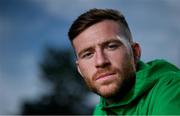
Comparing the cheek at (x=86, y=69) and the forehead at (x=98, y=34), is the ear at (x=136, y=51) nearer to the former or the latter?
the forehead at (x=98, y=34)

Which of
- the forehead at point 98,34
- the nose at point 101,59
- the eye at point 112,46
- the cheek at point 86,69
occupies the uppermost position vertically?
the forehead at point 98,34

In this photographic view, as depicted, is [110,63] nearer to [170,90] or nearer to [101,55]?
[101,55]

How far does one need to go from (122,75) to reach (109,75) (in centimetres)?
7

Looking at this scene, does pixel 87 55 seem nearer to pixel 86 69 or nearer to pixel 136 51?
pixel 86 69

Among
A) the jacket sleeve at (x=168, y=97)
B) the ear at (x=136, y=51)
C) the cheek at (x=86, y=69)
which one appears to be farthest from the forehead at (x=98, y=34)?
the jacket sleeve at (x=168, y=97)

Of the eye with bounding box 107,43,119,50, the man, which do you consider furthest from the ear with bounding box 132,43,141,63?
the eye with bounding box 107,43,119,50

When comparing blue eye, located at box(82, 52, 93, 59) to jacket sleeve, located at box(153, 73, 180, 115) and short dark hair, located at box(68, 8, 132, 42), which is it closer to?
short dark hair, located at box(68, 8, 132, 42)

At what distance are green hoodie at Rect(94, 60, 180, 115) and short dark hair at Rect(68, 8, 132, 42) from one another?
0.99ft

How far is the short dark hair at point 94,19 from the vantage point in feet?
8.85

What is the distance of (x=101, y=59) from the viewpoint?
99.0 inches

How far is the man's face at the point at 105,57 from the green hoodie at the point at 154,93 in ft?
0.28

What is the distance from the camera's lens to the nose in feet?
8.24

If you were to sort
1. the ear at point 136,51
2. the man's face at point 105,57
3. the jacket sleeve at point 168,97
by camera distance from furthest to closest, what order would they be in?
the ear at point 136,51 < the man's face at point 105,57 < the jacket sleeve at point 168,97

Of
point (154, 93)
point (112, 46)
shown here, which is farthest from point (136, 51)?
point (154, 93)
